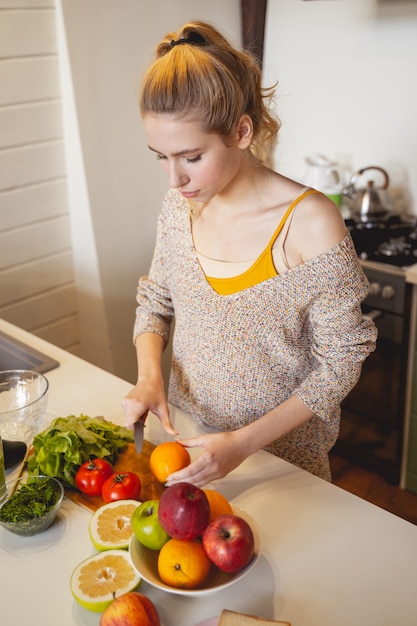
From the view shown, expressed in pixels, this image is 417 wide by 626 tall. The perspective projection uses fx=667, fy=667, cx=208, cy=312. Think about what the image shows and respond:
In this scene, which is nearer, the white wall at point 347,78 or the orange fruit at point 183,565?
the orange fruit at point 183,565

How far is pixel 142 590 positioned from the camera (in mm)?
1006

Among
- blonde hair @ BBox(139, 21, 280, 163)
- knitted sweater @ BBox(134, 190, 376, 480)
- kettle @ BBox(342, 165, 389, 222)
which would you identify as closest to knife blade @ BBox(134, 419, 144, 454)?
knitted sweater @ BBox(134, 190, 376, 480)

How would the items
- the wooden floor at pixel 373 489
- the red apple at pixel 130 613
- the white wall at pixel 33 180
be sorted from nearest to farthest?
the red apple at pixel 130 613 < the white wall at pixel 33 180 < the wooden floor at pixel 373 489

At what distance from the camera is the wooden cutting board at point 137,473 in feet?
3.92

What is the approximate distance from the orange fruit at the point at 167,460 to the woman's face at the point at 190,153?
1.50 feet

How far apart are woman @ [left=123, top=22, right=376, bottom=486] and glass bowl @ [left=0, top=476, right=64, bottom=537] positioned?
206 millimetres

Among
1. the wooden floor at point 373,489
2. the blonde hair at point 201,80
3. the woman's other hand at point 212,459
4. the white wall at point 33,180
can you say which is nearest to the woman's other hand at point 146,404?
the woman's other hand at point 212,459

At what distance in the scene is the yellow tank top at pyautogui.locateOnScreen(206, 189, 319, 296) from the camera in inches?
50.2

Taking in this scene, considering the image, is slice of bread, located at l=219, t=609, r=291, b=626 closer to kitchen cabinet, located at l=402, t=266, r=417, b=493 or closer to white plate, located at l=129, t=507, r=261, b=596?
white plate, located at l=129, t=507, r=261, b=596

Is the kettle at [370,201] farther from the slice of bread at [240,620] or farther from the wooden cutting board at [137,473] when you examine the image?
the slice of bread at [240,620]

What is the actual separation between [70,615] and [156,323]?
2.33ft

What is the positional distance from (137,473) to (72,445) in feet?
0.44

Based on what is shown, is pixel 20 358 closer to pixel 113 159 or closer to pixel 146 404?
pixel 146 404

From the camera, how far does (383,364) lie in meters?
2.37
